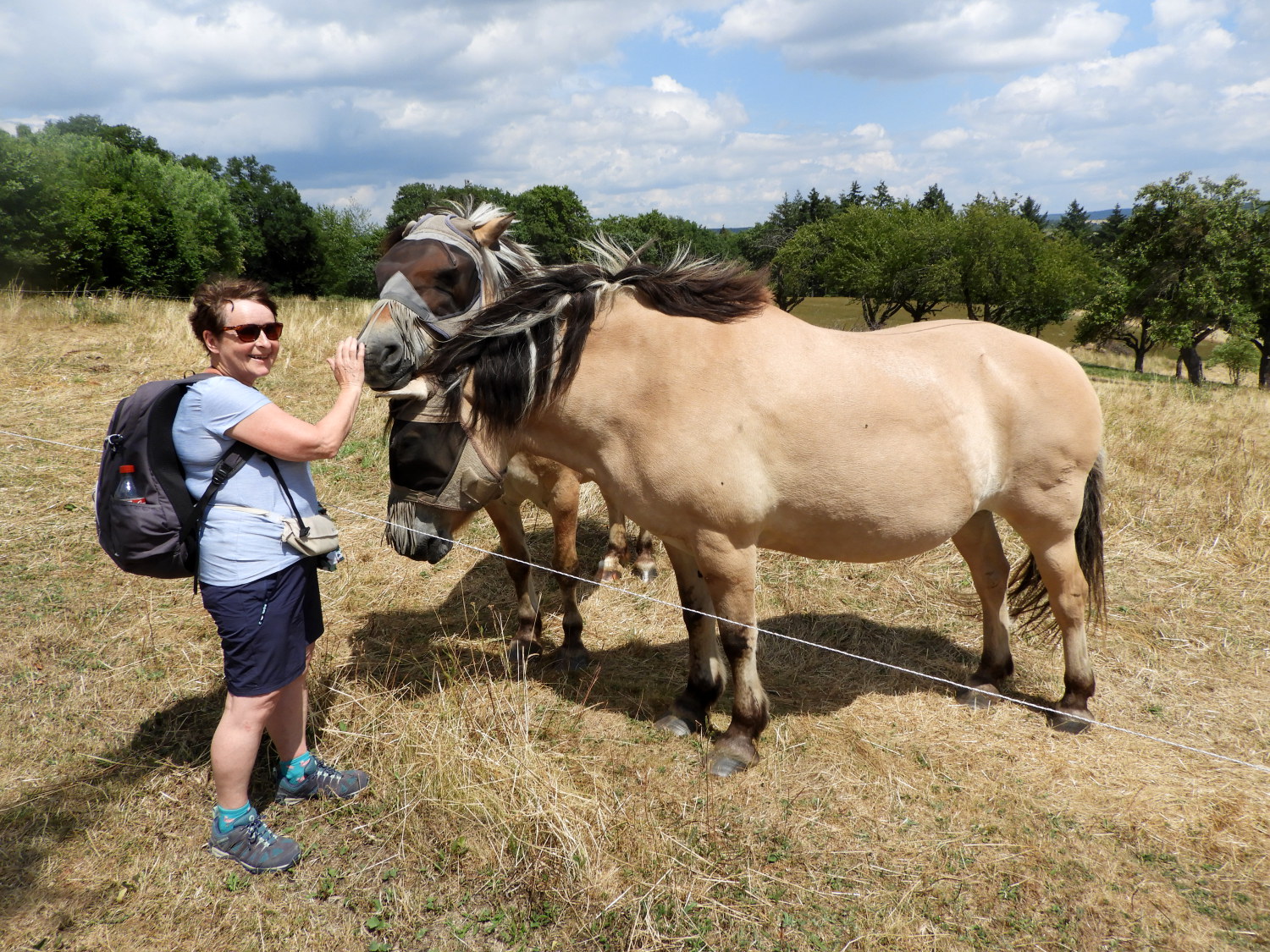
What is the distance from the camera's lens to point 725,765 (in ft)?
10.4

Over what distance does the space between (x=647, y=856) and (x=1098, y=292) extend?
36207 mm

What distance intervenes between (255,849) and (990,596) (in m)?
3.92

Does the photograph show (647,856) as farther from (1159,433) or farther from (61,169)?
(61,169)

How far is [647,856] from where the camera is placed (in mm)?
2520

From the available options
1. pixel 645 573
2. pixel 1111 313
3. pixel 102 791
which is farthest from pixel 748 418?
pixel 1111 313

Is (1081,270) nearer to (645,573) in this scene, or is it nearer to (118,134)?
(645,573)

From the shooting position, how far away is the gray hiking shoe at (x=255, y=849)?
8.23ft

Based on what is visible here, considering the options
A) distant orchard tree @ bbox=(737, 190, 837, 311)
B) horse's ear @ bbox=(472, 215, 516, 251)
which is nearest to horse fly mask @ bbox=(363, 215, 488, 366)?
horse's ear @ bbox=(472, 215, 516, 251)

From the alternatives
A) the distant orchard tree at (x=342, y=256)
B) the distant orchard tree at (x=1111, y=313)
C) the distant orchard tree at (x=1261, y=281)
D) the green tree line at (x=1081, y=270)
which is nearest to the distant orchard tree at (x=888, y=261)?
the green tree line at (x=1081, y=270)

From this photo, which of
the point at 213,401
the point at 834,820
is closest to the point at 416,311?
the point at 213,401

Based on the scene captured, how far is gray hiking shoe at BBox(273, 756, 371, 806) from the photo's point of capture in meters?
2.86

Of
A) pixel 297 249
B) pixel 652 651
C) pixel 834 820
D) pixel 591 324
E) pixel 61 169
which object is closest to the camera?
pixel 834 820

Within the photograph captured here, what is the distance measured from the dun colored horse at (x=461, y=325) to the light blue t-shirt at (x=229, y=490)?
80 centimetres

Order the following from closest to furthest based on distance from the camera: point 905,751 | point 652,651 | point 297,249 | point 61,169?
1. point 905,751
2. point 652,651
3. point 61,169
4. point 297,249
